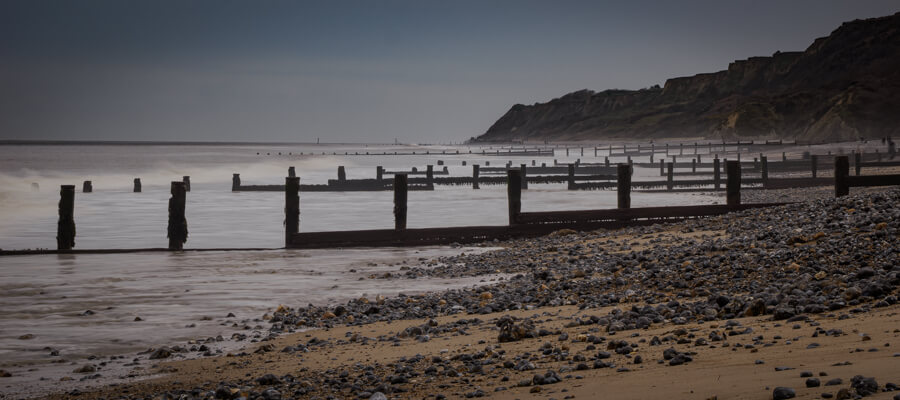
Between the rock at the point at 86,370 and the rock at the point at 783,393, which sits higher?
the rock at the point at 783,393

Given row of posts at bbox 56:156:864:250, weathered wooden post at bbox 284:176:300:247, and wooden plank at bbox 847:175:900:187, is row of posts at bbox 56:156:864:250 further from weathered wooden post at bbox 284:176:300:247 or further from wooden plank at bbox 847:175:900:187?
wooden plank at bbox 847:175:900:187

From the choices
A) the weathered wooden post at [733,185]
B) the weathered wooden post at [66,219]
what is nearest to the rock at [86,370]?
the weathered wooden post at [66,219]

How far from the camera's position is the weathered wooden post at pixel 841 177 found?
2047 centimetres

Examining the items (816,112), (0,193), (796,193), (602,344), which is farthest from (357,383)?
(816,112)

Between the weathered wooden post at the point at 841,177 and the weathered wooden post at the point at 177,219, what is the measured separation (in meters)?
15.6

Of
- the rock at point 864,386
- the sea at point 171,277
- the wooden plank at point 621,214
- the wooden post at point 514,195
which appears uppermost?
the wooden post at point 514,195

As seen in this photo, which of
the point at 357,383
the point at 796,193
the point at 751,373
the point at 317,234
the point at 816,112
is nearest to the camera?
the point at 751,373

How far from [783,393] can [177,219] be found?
1866cm

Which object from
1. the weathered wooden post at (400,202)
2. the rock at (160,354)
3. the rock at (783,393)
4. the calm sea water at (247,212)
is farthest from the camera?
the calm sea water at (247,212)

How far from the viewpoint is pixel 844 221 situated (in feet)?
44.4

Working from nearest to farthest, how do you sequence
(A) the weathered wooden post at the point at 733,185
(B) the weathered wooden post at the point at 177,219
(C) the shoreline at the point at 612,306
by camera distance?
(C) the shoreline at the point at 612,306 → (B) the weathered wooden post at the point at 177,219 → (A) the weathered wooden post at the point at 733,185

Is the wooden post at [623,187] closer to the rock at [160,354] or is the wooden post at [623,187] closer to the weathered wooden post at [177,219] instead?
the weathered wooden post at [177,219]

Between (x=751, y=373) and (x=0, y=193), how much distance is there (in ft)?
205

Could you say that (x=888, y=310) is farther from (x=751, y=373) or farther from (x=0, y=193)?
(x=0, y=193)
